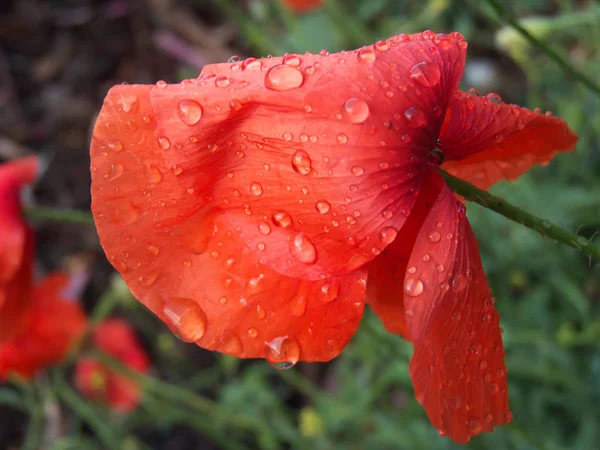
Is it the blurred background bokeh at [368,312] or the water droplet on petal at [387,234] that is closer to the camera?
the water droplet on petal at [387,234]

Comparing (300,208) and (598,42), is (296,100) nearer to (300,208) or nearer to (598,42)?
(300,208)

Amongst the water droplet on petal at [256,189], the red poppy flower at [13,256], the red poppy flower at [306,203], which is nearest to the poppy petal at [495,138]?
the red poppy flower at [306,203]

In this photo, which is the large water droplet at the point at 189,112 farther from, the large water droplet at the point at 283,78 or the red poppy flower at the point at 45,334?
the red poppy flower at the point at 45,334

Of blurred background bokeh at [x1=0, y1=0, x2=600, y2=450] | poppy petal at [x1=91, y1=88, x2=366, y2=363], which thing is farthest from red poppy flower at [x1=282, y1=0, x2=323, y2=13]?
poppy petal at [x1=91, y1=88, x2=366, y2=363]

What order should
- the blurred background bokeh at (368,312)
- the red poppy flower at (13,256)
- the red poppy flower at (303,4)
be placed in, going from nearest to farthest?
the red poppy flower at (13,256) < the blurred background bokeh at (368,312) < the red poppy flower at (303,4)

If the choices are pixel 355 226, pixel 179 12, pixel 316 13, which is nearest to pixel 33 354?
pixel 355 226

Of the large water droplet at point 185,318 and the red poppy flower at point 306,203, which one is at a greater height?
the red poppy flower at point 306,203

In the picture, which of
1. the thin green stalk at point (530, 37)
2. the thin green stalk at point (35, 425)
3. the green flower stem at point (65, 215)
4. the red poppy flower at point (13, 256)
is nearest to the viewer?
the thin green stalk at point (530, 37)

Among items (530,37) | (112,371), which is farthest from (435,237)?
(112,371)
